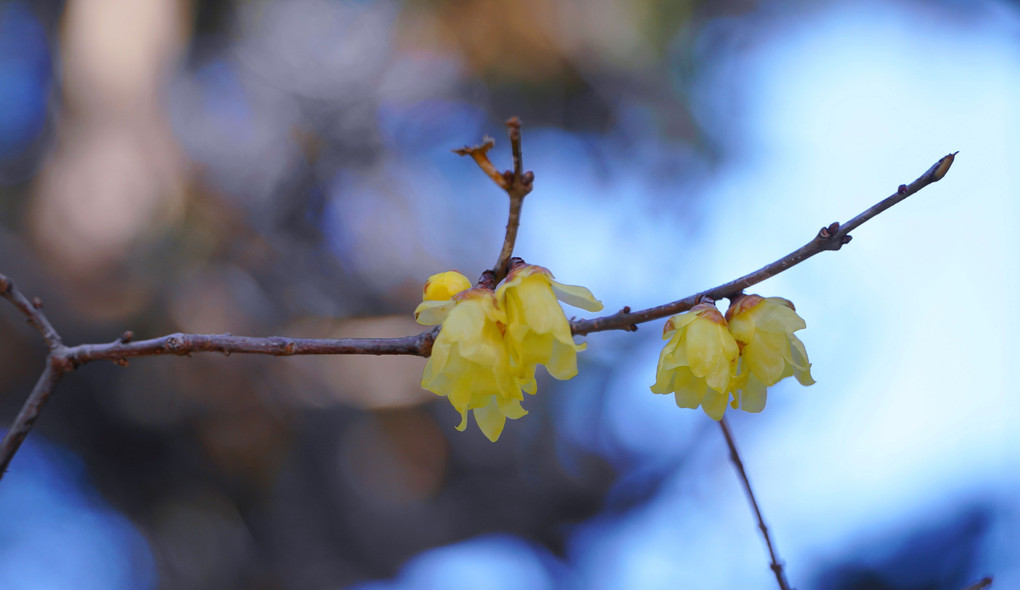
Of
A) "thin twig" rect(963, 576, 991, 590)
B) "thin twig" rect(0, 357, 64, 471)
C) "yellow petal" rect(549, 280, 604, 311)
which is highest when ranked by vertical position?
"thin twig" rect(0, 357, 64, 471)

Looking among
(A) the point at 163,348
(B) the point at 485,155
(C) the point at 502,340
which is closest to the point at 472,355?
(C) the point at 502,340

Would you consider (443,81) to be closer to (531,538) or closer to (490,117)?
(490,117)

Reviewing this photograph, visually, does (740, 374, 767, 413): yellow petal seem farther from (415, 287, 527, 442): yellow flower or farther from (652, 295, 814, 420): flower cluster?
(415, 287, 527, 442): yellow flower

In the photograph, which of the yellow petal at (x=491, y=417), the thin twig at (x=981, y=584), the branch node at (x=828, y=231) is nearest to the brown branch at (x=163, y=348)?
the yellow petal at (x=491, y=417)

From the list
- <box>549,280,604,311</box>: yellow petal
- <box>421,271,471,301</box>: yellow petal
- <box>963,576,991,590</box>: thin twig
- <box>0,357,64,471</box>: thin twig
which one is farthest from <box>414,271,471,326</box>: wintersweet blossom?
<box>963,576,991,590</box>: thin twig

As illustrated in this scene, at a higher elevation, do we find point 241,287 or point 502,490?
point 241,287

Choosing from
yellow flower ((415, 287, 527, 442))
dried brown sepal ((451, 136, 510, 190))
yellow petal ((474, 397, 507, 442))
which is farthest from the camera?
yellow petal ((474, 397, 507, 442))

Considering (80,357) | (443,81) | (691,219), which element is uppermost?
(443,81)

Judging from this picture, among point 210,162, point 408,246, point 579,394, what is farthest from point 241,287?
point 579,394
